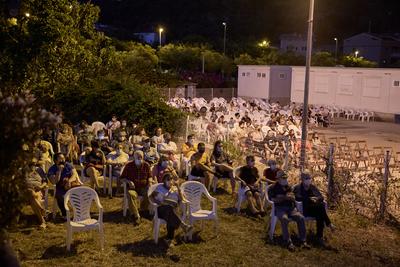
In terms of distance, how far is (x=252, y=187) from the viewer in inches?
408

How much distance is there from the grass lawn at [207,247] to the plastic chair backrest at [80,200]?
433 mm

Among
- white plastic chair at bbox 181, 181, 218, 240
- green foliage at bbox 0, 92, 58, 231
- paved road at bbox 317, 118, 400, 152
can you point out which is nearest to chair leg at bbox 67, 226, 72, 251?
white plastic chair at bbox 181, 181, 218, 240

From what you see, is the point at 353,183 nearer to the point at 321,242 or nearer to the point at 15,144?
the point at 321,242

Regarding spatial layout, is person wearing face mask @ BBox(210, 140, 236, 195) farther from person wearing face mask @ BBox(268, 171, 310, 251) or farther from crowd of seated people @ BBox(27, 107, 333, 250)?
person wearing face mask @ BBox(268, 171, 310, 251)

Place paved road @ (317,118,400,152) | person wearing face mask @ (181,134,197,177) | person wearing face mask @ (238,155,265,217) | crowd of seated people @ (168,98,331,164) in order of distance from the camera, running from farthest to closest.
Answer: paved road @ (317,118,400,152) → crowd of seated people @ (168,98,331,164) → person wearing face mask @ (181,134,197,177) → person wearing face mask @ (238,155,265,217)

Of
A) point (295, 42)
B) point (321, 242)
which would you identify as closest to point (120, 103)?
point (321, 242)

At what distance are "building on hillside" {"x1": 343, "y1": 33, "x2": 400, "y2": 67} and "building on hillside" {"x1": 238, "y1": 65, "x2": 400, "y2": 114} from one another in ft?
113

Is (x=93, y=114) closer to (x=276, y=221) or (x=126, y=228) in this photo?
(x=126, y=228)

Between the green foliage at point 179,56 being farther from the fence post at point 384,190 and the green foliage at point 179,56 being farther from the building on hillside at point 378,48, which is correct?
the fence post at point 384,190

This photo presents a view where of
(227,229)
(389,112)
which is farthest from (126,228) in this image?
(389,112)

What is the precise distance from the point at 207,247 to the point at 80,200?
2205 millimetres

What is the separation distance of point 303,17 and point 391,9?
50.2 feet

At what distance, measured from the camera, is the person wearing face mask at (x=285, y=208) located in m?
8.73

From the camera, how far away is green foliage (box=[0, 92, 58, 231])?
418 centimetres
